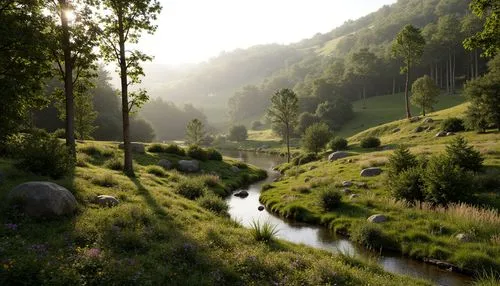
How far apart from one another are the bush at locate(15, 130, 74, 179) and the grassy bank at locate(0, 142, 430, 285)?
591 millimetres

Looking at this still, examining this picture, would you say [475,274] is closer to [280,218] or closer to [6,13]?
[280,218]

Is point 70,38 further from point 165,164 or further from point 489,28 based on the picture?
point 489,28

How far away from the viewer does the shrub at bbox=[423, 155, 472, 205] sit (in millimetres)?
24078

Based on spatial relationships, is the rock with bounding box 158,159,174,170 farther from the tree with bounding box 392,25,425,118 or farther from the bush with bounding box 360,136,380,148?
the tree with bounding box 392,25,425,118

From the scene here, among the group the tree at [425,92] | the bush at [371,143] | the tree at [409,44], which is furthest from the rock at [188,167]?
the tree at [425,92]

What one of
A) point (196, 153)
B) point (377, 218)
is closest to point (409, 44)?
point (196, 153)

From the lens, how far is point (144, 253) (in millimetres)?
13008

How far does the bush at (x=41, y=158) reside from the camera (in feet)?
64.1

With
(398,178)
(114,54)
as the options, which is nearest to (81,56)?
(114,54)

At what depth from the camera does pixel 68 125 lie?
26.6m

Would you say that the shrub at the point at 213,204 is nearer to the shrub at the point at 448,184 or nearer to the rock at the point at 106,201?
the rock at the point at 106,201

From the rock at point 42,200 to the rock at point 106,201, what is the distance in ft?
7.29

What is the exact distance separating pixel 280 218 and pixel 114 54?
18771mm

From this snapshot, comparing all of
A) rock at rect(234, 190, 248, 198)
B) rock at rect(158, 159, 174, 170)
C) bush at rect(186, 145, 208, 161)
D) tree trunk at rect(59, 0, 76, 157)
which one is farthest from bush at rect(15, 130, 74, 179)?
bush at rect(186, 145, 208, 161)
